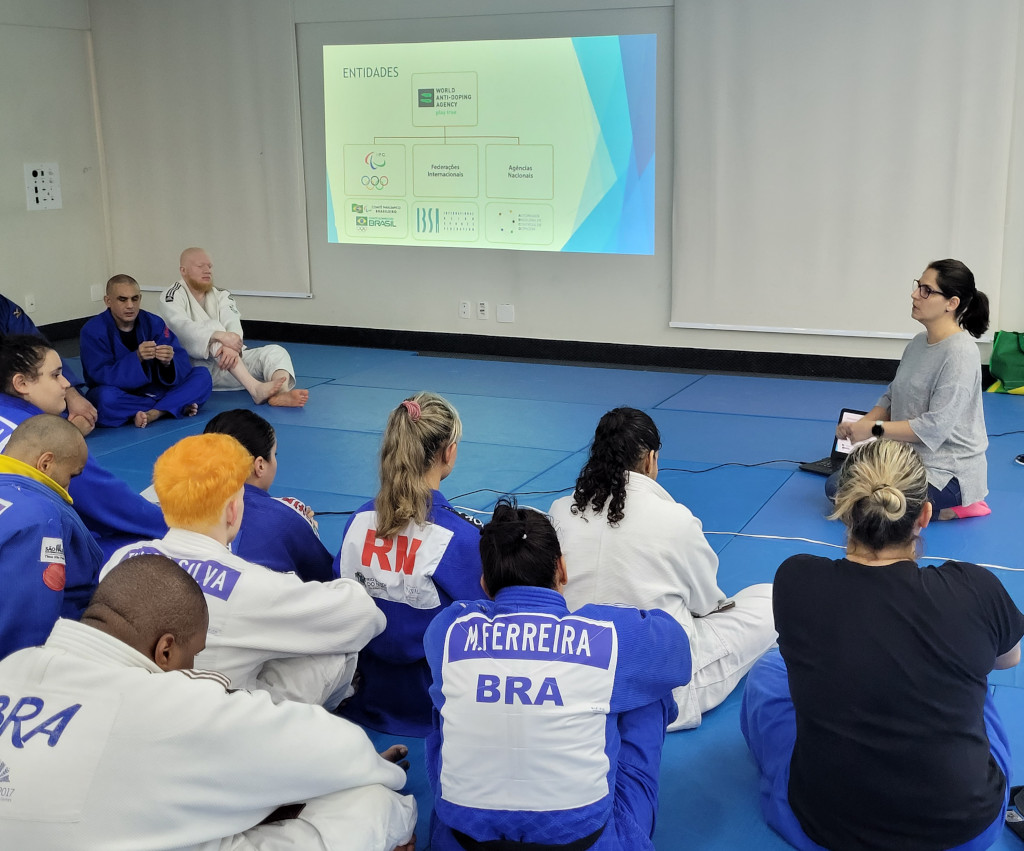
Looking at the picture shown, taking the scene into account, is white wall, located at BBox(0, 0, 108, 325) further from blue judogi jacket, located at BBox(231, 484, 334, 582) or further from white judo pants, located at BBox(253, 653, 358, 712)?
white judo pants, located at BBox(253, 653, 358, 712)

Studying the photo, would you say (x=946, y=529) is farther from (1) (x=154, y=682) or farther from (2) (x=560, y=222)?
(2) (x=560, y=222)

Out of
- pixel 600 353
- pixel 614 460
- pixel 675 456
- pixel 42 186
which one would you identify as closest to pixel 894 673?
pixel 614 460

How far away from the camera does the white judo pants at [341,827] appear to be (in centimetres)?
201

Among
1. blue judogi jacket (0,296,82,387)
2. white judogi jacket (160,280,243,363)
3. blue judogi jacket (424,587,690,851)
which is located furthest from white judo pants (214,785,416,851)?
white judogi jacket (160,280,243,363)

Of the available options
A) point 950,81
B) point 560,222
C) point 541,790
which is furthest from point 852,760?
point 560,222

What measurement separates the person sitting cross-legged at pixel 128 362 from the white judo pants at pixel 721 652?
4300mm

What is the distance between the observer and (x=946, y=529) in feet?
15.0

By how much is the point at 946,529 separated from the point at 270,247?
630 centimetres

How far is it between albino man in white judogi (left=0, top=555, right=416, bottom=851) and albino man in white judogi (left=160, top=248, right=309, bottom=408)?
510 cm

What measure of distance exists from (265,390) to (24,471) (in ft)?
13.6

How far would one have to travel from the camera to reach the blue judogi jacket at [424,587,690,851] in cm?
204

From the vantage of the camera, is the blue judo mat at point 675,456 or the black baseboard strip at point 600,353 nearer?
the blue judo mat at point 675,456

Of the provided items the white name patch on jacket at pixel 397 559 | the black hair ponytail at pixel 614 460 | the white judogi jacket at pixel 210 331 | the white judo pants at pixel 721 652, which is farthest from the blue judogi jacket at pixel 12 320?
the white judo pants at pixel 721 652

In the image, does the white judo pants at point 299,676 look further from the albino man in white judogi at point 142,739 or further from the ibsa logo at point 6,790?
the ibsa logo at point 6,790
